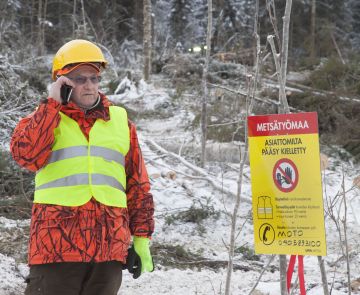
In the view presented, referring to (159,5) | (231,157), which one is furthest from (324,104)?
(159,5)

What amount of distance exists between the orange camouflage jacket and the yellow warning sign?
31.5 inches

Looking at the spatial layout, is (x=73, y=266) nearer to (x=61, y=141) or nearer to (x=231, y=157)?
(x=61, y=141)

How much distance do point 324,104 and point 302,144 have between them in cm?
866

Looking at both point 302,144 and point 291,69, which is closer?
point 302,144

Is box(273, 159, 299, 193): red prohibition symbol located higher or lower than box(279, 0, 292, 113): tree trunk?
lower

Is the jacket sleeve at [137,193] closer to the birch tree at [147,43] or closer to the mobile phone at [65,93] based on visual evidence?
A: the mobile phone at [65,93]

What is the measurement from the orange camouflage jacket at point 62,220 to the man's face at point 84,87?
52 mm

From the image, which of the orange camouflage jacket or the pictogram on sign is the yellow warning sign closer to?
the pictogram on sign

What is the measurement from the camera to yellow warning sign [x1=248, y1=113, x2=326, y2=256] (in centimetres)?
269

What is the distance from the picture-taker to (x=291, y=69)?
19.0 m

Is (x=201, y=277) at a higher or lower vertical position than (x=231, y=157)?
lower

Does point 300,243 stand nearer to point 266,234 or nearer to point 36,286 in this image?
point 266,234

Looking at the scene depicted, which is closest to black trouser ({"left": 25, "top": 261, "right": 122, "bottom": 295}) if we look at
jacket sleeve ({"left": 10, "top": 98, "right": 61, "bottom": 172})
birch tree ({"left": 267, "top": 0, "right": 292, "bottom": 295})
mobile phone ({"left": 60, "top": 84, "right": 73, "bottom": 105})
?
jacket sleeve ({"left": 10, "top": 98, "right": 61, "bottom": 172})

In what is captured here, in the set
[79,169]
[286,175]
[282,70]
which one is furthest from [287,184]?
[79,169]
